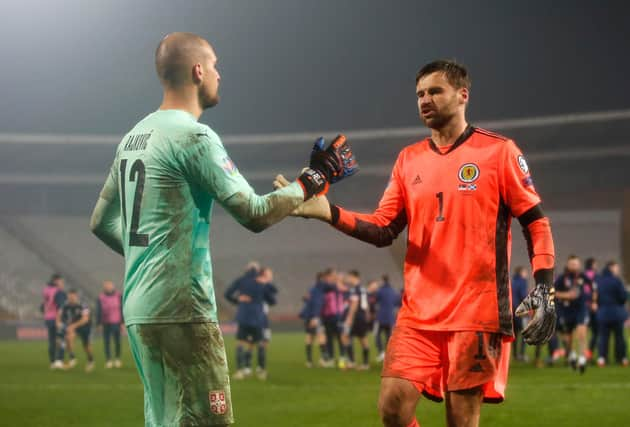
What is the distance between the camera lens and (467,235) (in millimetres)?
4863

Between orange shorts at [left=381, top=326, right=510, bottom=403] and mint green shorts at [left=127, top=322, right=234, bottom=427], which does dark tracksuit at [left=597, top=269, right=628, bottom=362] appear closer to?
orange shorts at [left=381, top=326, right=510, bottom=403]

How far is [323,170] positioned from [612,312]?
50.4 feet

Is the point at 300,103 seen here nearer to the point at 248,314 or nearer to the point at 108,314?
the point at 108,314

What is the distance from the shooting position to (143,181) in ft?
13.0

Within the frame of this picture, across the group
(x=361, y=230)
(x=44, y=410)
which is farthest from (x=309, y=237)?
(x=361, y=230)

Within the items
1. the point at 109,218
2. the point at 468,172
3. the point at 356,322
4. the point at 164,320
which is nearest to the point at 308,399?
the point at 356,322

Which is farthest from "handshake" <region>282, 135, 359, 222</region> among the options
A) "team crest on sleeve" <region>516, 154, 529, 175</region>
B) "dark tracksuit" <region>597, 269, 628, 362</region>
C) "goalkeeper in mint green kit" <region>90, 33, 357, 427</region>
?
"dark tracksuit" <region>597, 269, 628, 362</region>

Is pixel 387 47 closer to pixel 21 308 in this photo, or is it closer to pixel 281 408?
pixel 21 308

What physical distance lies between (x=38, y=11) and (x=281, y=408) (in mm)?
38451

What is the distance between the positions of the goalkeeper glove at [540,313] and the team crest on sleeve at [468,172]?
682mm

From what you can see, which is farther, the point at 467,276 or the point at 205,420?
the point at 467,276

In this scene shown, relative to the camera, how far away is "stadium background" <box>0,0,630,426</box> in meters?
42.2

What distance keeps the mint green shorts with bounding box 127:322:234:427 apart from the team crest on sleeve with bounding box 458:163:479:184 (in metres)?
1.75

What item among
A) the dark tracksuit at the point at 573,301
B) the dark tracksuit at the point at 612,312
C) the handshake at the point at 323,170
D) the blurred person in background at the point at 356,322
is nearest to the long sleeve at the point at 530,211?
the handshake at the point at 323,170
